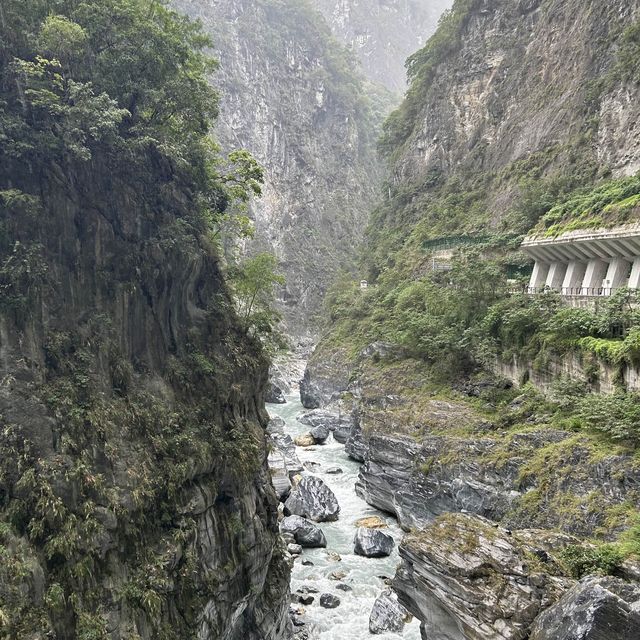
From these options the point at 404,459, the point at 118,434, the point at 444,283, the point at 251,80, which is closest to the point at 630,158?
the point at 444,283

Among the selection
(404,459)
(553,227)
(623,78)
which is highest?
(623,78)

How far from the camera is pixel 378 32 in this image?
155 metres

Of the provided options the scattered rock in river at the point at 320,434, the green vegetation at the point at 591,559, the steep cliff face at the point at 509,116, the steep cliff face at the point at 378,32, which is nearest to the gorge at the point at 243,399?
the green vegetation at the point at 591,559

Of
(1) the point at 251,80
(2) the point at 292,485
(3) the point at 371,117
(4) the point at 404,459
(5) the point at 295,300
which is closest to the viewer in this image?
(4) the point at 404,459

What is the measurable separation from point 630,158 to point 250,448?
1142 inches

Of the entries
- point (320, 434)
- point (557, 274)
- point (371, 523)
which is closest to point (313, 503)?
point (371, 523)

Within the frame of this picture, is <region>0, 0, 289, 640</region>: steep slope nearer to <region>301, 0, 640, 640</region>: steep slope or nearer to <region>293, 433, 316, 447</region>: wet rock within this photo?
<region>301, 0, 640, 640</region>: steep slope

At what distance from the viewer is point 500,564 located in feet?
33.9

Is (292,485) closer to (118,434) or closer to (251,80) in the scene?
(118,434)

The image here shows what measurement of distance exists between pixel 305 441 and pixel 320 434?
140 cm

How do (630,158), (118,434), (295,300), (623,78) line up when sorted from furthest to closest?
(295,300) → (623,78) → (630,158) → (118,434)

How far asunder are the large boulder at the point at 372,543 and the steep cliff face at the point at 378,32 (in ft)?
473

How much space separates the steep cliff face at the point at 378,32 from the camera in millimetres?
148375

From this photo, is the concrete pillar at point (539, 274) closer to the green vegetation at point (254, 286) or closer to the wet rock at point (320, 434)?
the green vegetation at point (254, 286)
